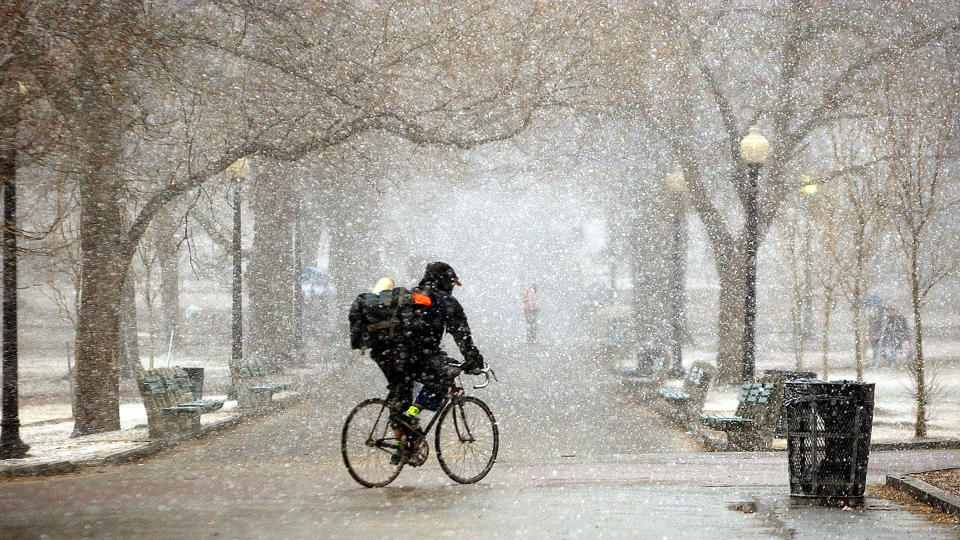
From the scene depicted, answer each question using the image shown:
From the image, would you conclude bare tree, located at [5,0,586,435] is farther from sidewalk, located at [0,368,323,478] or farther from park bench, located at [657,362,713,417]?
park bench, located at [657,362,713,417]

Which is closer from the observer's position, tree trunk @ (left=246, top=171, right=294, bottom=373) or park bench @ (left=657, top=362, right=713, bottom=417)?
park bench @ (left=657, top=362, right=713, bottom=417)

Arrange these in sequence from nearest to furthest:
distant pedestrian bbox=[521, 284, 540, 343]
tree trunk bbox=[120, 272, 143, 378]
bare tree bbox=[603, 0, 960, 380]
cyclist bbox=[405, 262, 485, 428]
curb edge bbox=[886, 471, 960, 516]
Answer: curb edge bbox=[886, 471, 960, 516] → cyclist bbox=[405, 262, 485, 428] → bare tree bbox=[603, 0, 960, 380] → tree trunk bbox=[120, 272, 143, 378] → distant pedestrian bbox=[521, 284, 540, 343]

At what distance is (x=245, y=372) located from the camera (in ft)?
→ 54.0

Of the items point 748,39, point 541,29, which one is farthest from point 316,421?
point 748,39

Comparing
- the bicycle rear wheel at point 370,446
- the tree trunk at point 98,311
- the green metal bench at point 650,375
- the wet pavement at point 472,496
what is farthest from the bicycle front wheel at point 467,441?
the green metal bench at point 650,375

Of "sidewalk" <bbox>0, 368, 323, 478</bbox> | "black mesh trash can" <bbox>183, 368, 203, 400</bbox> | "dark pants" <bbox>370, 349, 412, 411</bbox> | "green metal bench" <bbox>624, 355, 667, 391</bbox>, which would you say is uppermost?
"dark pants" <bbox>370, 349, 412, 411</bbox>

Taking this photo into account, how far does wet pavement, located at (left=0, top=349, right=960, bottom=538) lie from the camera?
6.58 metres

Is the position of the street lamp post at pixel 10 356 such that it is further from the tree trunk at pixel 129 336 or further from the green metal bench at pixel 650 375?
the tree trunk at pixel 129 336

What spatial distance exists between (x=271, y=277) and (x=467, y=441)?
53.2 feet

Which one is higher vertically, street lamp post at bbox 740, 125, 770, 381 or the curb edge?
street lamp post at bbox 740, 125, 770, 381

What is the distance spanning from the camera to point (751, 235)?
16.7m

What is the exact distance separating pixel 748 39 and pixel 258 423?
14.5 metres

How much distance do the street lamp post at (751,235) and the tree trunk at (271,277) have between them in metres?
11.1

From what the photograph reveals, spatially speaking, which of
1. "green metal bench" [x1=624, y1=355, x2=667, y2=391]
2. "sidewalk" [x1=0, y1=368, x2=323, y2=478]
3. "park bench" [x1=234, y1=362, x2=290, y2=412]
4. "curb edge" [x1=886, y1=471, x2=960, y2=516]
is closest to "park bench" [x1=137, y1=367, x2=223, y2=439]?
"sidewalk" [x1=0, y1=368, x2=323, y2=478]
